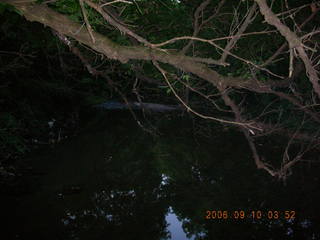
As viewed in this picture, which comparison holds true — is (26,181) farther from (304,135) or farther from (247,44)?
(304,135)

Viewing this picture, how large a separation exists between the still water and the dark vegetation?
0.80 m

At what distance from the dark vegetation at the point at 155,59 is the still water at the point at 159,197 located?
0.80m

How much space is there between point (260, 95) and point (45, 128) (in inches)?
442

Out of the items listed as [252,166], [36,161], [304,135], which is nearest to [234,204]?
[252,166]

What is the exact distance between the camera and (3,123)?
9.31m
